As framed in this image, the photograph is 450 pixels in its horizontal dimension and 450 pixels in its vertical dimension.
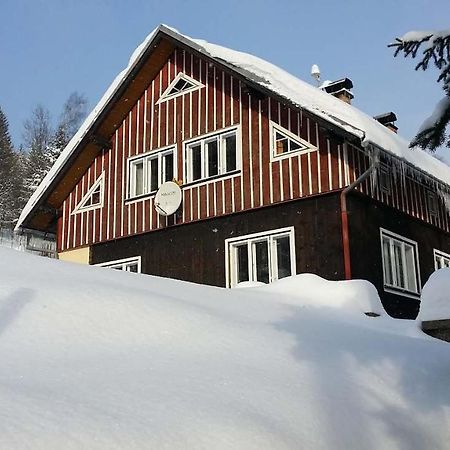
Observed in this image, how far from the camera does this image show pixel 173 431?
116 inches

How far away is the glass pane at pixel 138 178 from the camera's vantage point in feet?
49.9

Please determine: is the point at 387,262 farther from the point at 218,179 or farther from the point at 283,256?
the point at 218,179

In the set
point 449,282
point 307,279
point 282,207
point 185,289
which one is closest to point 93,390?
point 185,289

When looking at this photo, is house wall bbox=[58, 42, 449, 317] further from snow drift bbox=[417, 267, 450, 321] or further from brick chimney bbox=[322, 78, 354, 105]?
brick chimney bbox=[322, 78, 354, 105]

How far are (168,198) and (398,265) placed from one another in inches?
201

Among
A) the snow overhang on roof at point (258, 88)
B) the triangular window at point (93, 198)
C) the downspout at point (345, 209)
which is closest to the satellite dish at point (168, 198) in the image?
the triangular window at point (93, 198)

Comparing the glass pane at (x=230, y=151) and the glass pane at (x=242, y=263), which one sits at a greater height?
the glass pane at (x=230, y=151)

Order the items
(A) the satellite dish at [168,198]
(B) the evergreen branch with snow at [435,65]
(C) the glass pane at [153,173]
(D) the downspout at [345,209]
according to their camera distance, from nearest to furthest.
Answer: (B) the evergreen branch with snow at [435,65] → (D) the downspout at [345,209] → (A) the satellite dish at [168,198] → (C) the glass pane at [153,173]

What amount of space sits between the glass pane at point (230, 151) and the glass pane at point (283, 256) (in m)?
2.01

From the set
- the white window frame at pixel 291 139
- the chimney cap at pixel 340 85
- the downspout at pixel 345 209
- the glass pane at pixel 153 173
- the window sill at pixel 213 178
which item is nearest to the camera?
the downspout at pixel 345 209

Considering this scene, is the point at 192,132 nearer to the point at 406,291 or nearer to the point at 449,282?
the point at 406,291

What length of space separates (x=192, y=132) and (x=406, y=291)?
5.71 metres

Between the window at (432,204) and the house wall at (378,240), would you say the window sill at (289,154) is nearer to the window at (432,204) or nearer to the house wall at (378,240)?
the house wall at (378,240)

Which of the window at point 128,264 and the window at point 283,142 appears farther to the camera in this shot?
the window at point 128,264
